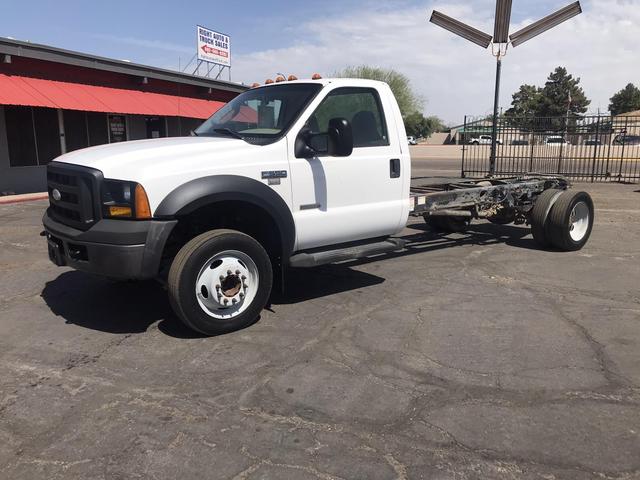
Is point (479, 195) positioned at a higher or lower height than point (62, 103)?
lower

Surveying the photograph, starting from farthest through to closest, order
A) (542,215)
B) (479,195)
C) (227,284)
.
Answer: (542,215) < (479,195) < (227,284)

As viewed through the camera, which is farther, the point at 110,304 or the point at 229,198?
the point at 110,304

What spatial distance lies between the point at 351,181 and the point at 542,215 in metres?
3.83

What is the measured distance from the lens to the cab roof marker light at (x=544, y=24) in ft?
42.9

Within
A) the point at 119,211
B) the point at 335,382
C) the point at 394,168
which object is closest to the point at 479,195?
the point at 394,168

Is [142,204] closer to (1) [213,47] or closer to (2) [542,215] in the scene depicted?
(2) [542,215]

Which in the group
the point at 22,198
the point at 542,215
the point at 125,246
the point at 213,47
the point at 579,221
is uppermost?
the point at 213,47

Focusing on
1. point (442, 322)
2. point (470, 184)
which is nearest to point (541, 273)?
point (470, 184)

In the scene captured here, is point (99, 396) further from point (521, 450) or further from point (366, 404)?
point (521, 450)

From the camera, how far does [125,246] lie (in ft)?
13.2

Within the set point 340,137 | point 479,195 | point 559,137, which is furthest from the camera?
point 559,137

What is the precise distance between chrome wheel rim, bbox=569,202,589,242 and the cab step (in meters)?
3.70

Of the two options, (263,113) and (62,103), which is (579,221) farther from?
(62,103)

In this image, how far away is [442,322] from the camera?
4922 millimetres
